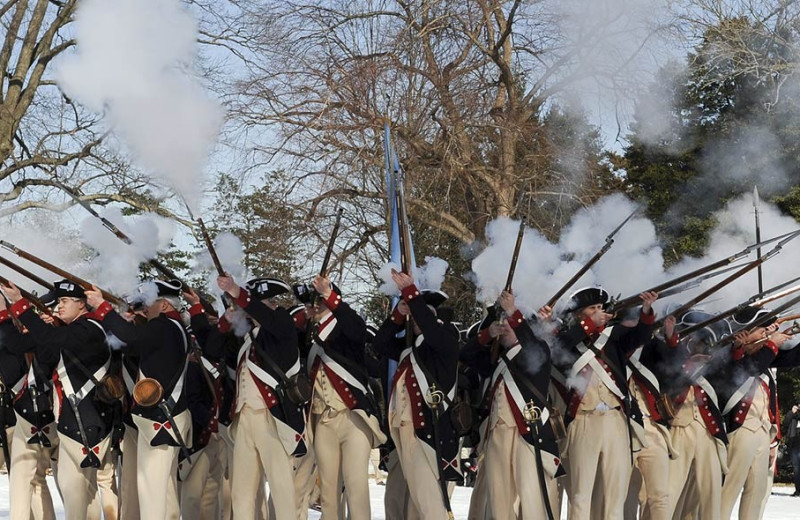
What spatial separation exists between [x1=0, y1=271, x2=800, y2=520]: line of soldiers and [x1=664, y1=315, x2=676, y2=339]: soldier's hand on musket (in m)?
0.01

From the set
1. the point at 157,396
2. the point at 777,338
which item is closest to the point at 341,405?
the point at 157,396

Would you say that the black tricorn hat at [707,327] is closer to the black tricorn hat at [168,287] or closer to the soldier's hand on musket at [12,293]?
the black tricorn hat at [168,287]

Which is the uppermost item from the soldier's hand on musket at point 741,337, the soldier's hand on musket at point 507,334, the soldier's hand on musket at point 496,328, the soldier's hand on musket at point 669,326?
the soldier's hand on musket at point 741,337

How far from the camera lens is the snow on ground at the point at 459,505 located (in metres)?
12.1

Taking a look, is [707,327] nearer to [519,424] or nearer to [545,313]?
[545,313]

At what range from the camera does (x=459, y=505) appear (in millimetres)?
13328

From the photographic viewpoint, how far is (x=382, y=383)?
9.56 metres

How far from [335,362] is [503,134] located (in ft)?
28.0

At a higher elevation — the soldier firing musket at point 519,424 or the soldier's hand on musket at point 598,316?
the soldier's hand on musket at point 598,316

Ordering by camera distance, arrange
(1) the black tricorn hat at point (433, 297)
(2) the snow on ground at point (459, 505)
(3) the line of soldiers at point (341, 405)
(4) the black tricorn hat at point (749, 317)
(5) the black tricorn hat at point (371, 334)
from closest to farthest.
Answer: (3) the line of soldiers at point (341, 405) < (1) the black tricorn hat at point (433, 297) < (4) the black tricorn hat at point (749, 317) < (5) the black tricorn hat at point (371, 334) < (2) the snow on ground at point (459, 505)

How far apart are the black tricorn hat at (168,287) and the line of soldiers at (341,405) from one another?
10 mm

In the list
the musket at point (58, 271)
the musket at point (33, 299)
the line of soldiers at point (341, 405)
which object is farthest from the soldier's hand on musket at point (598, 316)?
the musket at point (33, 299)

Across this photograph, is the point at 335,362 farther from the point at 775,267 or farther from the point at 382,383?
the point at 775,267

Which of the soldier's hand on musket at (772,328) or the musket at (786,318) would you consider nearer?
the soldier's hand on musket at (772,328)
